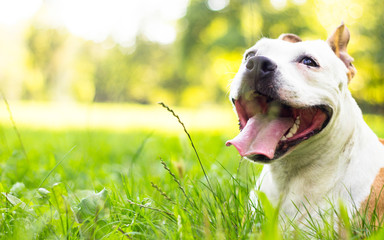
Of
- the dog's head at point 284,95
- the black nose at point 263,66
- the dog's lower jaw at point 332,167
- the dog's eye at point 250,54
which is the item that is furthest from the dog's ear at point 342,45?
the black nose at point 263,66

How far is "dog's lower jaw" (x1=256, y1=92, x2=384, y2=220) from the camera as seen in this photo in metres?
2.21

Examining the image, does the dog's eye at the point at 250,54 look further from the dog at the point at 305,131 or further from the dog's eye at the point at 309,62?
the dog's eye at the point at 309,62

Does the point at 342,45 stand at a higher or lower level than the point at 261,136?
higher

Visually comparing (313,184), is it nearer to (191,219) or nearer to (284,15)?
(191,219)

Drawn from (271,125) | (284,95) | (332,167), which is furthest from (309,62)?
(332,167)

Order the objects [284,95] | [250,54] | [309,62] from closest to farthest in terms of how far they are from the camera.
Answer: [284,95] < [309,62] < [250,54]

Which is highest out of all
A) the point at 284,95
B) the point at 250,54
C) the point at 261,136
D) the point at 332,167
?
the point at 250,54

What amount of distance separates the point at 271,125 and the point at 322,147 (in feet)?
1.09

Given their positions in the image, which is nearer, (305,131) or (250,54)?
(305,131)

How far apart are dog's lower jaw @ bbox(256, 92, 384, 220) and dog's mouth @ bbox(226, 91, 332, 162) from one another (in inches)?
3.1

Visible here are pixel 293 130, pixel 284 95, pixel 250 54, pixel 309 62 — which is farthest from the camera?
pixel 250 54

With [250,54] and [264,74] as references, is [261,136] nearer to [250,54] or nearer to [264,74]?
[264,74]

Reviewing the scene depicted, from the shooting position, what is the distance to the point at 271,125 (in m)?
2.26

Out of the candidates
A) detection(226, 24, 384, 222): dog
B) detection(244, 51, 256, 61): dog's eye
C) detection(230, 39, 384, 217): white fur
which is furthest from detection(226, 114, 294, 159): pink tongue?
detection(244, 51, 256, 61): dog's eye
